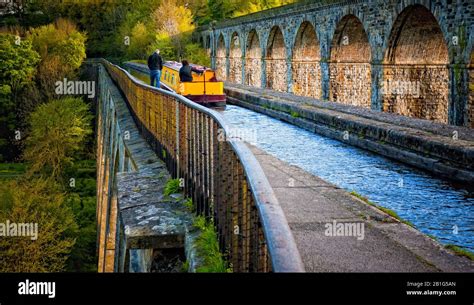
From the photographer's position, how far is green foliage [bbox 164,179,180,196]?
6350 mm

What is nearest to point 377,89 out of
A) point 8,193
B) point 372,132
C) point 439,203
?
point 372,132

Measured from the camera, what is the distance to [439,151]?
8219mm

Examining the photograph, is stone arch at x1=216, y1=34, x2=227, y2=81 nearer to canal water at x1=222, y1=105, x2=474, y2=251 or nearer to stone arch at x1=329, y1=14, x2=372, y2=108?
stone arch at x1=329, y1=14, x2=372, y2=108

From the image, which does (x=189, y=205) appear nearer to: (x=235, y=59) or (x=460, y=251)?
(x=460, y=251)

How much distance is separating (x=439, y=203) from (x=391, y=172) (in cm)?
172

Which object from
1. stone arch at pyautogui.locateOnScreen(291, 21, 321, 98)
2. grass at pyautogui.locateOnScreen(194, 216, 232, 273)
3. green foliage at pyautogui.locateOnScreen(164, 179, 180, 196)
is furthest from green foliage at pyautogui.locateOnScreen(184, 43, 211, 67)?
grass at pyautogui.locateOnScreen(194, 216, 232, 273)

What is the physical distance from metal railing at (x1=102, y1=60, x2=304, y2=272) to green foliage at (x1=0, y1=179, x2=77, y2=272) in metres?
22.0

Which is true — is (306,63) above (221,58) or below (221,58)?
below

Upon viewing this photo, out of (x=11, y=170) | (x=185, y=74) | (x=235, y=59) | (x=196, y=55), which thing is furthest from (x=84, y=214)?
(x=185, y=74)
